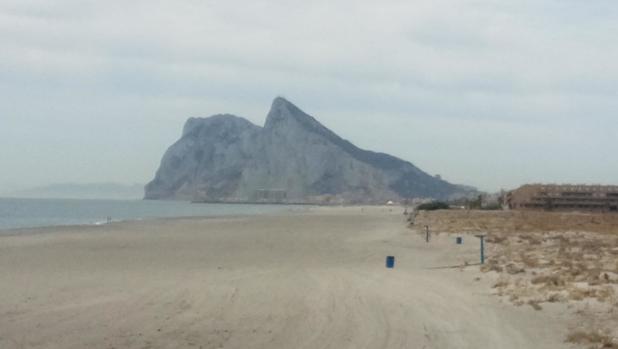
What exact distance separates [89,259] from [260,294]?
40.9 ft

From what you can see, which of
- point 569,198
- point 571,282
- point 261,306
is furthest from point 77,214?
point 571,282

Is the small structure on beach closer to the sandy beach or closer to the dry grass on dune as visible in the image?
the dry grass on dune

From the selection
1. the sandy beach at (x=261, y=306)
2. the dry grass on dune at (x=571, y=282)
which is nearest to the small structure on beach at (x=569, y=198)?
the dry grass on dune at (x=571, y=282)

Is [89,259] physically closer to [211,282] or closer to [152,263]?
[152,263]

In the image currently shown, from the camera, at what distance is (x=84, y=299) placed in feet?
48.6

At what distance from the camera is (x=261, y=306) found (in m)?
13.5

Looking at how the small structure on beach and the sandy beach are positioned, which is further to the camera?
the small structure on beach

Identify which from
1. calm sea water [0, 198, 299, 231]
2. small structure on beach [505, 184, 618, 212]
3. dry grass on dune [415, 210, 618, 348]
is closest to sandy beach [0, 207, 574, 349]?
dry grass on dune [415, 210, 618, 348]

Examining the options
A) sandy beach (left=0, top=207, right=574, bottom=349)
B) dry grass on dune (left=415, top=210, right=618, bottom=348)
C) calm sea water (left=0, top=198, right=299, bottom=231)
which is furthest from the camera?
calm sea water (left=0, top=198, right=299, bottom=231)

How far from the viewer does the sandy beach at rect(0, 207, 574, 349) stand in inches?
407

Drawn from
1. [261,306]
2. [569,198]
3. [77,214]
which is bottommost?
[261,306]

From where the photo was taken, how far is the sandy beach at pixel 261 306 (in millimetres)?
10342

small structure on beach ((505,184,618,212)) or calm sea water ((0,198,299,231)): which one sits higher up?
small structure on beach ((505,184,618,212))

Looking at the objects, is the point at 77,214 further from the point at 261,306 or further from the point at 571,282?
the point at 571,282
